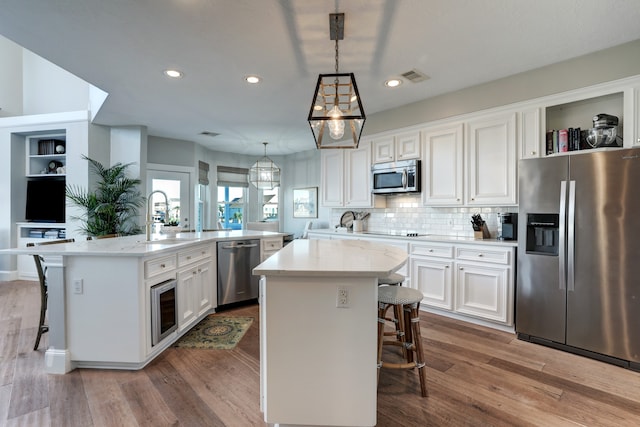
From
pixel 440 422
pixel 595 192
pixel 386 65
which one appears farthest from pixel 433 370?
pixel 386 65

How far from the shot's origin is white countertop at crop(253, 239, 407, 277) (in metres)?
1.57

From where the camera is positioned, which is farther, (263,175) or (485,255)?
(263,175)

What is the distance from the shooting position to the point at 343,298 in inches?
64.5

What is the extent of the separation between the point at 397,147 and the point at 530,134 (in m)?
1.59

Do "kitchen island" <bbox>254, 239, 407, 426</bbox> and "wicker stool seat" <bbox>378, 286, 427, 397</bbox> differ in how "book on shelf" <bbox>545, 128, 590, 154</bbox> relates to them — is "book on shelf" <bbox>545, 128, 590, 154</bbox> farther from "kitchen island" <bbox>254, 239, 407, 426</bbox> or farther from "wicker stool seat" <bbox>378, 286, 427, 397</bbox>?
"kitchen island" <bbox>254, 239, 407, 426</bbox>

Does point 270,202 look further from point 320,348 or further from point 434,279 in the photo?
point 320,348

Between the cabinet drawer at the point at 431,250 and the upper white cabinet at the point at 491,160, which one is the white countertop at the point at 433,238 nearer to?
the cabinet drawer at the point at 431,250

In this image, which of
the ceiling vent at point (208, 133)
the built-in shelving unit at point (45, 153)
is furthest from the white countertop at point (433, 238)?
the built-in shelving unit at point (45, 153)

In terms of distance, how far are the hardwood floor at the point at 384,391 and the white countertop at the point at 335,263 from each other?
0.92 meters

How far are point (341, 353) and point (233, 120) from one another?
4.29 m

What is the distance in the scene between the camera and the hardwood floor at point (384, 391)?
5.95 feet

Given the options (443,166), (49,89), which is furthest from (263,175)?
(49,89)

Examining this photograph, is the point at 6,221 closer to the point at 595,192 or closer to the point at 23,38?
the point at 23,38

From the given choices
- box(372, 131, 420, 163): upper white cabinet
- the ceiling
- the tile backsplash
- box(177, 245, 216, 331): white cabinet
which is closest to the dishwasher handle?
box(177, 245, 216, 331): white cabinet
